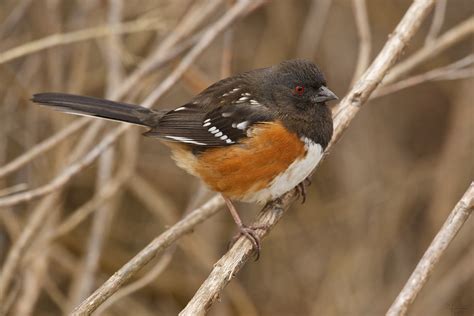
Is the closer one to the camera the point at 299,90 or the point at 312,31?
the point at 299,90

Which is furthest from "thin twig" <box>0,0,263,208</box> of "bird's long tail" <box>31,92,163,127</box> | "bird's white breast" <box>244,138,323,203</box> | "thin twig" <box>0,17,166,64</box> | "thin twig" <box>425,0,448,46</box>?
"thin twig" <box>425,0,448,46</box>

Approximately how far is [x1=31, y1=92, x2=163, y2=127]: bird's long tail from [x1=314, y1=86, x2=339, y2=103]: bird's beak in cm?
73

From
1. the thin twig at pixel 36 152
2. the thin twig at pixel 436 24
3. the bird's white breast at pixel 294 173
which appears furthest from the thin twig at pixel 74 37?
the thin twig at pixel 436 24

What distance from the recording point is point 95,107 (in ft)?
9.69

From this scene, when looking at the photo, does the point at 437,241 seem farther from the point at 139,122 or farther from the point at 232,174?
the point at 139,122

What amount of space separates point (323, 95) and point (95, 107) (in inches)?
37.6

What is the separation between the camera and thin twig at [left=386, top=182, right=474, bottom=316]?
5.91 ft

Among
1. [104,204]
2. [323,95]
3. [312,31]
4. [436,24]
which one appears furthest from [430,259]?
→ [312,31]

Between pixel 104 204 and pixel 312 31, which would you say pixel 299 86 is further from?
pixel 312 31

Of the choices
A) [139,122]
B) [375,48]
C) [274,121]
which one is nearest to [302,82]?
[274,121]

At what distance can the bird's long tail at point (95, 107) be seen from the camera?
115 inches

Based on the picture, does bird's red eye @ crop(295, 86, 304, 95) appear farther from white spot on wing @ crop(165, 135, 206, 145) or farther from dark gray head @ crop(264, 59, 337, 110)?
white spot on wing @ crop(165, 135, 206, 145)

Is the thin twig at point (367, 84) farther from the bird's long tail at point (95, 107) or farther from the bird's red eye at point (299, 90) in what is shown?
the bird's long tail at point (95, 107)

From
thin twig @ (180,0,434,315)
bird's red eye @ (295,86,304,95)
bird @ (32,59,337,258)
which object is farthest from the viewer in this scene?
bird's red eye @ (295,86,304,95)
